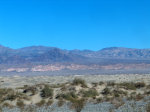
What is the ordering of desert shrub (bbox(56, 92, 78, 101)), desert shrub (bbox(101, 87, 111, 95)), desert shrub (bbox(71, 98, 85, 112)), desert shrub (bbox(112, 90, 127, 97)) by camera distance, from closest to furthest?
desert shrub (bbox(71, 98, 85, 112)), desert shrub (bbox(56, 92, 78, 101)), desert shrub (bbox(112, 90, 127, 97)), desert shrub (bbox(101, 87, 111, 95))

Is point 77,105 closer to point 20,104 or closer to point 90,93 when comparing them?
point 90,93

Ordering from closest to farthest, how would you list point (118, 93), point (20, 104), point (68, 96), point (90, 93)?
1. point (20, 104)
2. point (68, 96)
3. point (118, 93)
4. point (90, 93)

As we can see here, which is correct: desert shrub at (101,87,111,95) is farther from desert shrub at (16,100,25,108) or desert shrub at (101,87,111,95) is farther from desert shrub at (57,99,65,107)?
desert shrub at (16,100,25,108)

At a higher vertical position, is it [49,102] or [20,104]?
[49,102]

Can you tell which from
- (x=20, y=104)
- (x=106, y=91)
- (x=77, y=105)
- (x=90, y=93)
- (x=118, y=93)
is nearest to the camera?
(x=77, y=105)

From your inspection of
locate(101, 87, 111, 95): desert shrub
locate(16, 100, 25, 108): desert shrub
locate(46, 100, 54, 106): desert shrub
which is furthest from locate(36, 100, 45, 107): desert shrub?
locate(101, 87, 111, 95): desert shrub

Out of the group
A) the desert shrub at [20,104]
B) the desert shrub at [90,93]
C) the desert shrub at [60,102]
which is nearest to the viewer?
the desert shrub at [60,102]

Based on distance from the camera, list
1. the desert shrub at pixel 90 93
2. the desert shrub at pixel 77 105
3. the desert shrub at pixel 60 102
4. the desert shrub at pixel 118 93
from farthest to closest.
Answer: the desert shrub at pixel 90 93, the desert shrub at pixel 118 93, the desert shrub at pixel 60 102, the desert shrub at pixel 77 105

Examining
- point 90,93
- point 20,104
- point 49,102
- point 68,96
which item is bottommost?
point 20,104

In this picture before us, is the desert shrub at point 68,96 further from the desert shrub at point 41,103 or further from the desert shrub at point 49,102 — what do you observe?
the desert shrub at point 41,103

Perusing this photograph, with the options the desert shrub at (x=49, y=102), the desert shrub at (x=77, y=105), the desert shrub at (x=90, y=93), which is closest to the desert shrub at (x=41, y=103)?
the desert shrub at (x=49, y=102)

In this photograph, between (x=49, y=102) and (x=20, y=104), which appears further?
(x=20, y=104)

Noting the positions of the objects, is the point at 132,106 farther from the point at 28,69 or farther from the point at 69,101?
the point at 28,69

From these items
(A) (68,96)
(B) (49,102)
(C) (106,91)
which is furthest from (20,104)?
(C) (106,91)
